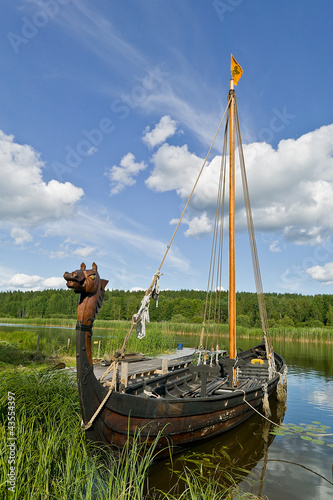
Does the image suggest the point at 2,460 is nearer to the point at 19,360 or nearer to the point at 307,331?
the point at 19,360

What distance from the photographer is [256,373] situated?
13031 millimetres

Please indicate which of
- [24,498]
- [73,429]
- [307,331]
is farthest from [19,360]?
[307,331]

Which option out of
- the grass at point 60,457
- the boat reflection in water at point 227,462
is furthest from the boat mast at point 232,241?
the grass at point 60,457

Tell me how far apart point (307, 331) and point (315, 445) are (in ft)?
104

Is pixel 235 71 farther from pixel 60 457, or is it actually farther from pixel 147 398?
pixel 60 457

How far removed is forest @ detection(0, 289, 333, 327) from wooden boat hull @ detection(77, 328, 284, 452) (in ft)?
176

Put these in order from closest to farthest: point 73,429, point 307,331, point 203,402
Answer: point 73,429, point 203,402, point 307,331

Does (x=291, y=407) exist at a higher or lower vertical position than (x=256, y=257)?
lower

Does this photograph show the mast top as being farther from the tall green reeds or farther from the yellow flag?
the tall green reeds

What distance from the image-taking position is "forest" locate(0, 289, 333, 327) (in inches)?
2857

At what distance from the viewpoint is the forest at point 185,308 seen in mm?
72562

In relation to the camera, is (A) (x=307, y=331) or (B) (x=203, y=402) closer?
(B) (x=203, y=402)

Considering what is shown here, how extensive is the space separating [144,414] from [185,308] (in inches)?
3362

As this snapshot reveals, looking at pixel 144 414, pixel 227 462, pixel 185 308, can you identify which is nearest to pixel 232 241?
pixel 227 462
